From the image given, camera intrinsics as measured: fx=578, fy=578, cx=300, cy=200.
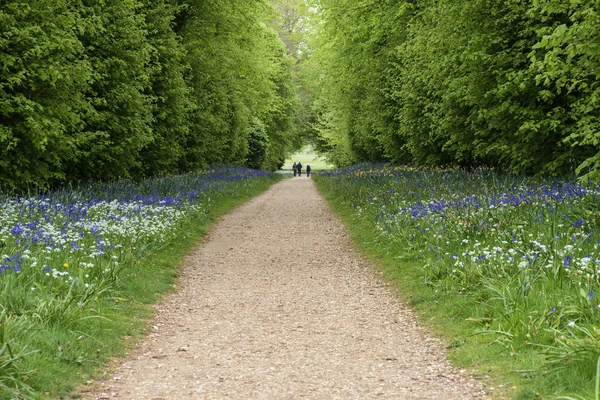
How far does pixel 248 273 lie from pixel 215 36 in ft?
60.6

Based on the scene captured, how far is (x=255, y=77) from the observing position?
104ft

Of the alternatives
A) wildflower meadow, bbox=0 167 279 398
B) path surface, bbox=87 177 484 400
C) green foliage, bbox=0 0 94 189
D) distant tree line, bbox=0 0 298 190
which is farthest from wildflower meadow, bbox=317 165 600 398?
distant tree line, bbox=0 0 298 190

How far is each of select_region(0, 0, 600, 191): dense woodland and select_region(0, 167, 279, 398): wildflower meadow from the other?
2513 millimetres

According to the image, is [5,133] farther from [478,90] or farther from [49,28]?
[478,90]

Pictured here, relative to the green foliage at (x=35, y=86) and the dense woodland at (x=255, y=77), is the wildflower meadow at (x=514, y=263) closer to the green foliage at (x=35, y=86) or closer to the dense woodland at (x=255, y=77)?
the dense woodland at (x=255, y=77)

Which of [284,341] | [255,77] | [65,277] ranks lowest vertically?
[284,341]

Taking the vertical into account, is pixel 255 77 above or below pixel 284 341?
above

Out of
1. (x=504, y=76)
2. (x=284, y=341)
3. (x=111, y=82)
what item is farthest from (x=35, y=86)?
(x=504, y=76)

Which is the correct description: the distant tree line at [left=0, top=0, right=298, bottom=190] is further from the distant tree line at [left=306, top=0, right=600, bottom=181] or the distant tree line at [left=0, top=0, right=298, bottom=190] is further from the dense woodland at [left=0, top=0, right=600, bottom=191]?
the distant tree line at [left=306, top=0, right=600, bottom=181]

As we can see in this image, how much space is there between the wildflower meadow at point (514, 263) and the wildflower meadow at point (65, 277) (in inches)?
143

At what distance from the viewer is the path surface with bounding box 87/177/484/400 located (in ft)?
15.1

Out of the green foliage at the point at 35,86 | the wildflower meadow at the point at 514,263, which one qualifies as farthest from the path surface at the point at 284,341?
the green foliage at the point at 35,86

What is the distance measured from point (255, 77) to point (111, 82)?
Result: 1577 cm

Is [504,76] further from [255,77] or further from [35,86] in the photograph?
[255,77]
